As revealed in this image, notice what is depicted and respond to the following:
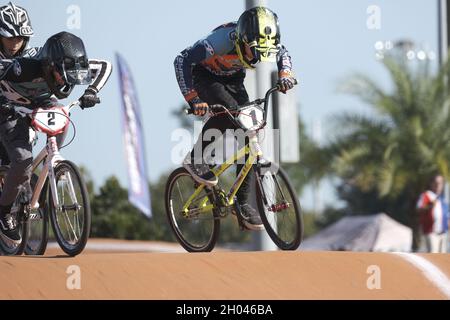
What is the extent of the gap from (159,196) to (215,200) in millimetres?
54989

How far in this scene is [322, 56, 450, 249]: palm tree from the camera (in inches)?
966

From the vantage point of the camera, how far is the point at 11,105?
30.6ft

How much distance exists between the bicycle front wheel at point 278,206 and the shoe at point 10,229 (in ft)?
7.22

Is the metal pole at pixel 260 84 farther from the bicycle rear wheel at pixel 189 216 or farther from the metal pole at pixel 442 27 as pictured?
the metal pole at pixel 442 27

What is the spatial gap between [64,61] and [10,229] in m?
1.72

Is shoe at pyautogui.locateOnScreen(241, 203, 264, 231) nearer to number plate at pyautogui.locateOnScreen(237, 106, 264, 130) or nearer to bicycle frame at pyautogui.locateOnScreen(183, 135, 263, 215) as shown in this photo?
bicycle frame at pyautogui.locateOnScreen(183, 135, 263, 215)

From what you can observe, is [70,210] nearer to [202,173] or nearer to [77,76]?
[77,76]

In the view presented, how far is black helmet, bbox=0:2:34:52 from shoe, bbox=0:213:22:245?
1.58 m

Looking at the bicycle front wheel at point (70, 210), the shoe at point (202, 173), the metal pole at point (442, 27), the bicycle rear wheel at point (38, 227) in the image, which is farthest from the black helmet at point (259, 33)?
the metal pole at point (442, 27)

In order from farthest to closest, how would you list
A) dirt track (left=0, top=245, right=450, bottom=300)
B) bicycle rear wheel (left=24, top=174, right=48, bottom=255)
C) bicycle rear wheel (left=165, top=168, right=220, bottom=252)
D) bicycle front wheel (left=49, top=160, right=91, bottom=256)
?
1. bicycle rear wheel (left=165, top=168, right=220, bottom=252)
2. bicycle rear wheel (left=24, top=174, right=48, bottom=255)
3. bicycle front wheel (left=49, top=160, right=91, bottom=256)
4. dirt track (left=0, top=245, right=450, bottom=300)
